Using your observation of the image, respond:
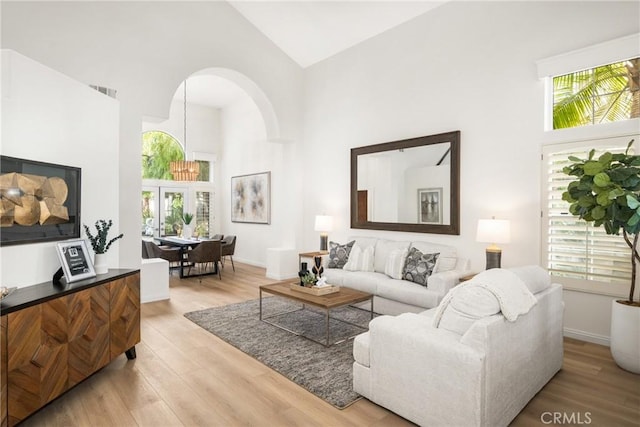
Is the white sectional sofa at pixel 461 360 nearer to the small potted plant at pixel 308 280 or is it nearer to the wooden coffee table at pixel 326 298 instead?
the wooden coffee table at pixel 326 298

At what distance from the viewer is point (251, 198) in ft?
29.4

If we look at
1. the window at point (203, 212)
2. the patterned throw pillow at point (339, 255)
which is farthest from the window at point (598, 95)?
the window at point (203, 212)

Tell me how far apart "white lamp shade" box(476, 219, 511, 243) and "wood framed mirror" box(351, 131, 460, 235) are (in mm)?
654

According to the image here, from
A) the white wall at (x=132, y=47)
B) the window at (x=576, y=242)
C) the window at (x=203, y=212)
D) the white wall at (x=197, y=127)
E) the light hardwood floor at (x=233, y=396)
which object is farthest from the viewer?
the window at (x=203, y=212)

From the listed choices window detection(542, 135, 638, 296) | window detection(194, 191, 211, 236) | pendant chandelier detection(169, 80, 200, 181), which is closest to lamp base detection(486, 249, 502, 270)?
window detection(542, 135, 638, 296)

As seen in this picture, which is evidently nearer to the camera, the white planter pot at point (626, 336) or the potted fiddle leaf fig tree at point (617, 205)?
the potted fiddle leaf fig tree at point (617, 205)

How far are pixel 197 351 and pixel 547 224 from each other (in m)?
3.97

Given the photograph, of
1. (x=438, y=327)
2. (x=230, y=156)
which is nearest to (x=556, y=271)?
(x=438, y=327)

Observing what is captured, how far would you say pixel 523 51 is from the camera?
13.9 ft

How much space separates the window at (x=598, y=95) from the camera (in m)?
3.64

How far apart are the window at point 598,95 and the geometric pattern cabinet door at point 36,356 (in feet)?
16.6

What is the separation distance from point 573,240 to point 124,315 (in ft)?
14.8

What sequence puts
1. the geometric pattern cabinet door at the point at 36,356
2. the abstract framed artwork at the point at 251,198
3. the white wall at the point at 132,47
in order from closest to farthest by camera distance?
the geometric pattern cabinet door at the point at 36,356, the white wall at the point at 132,47, the abstract framed artwork at the point at 251,198

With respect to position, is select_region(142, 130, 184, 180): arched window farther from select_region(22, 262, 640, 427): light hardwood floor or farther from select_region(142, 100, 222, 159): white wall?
select_region(22, 262, 640, 427): light hardwood floor
